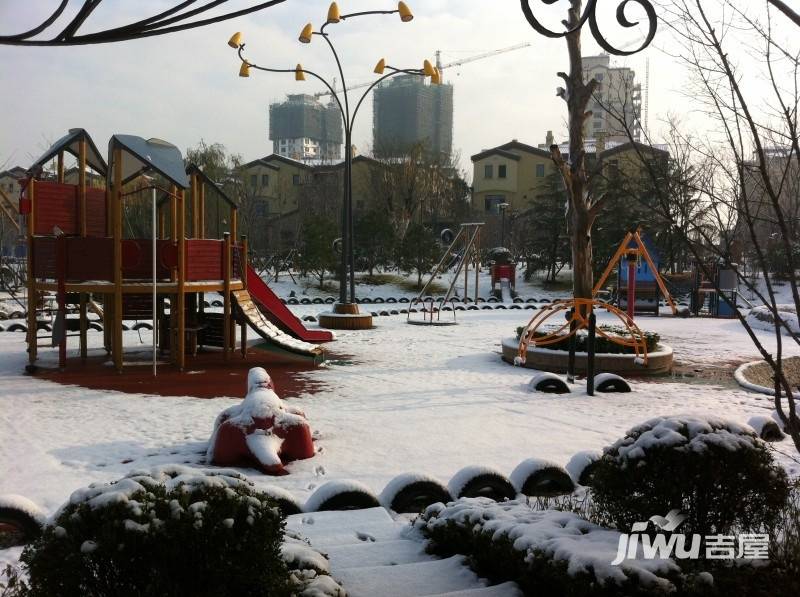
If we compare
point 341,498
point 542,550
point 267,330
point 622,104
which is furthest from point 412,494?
point 267,330

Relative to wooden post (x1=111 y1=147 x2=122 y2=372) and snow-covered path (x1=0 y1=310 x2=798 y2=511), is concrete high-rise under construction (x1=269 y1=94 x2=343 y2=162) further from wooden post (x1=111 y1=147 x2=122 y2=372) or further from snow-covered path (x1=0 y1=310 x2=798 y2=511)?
snow-covered path (x1=0 y1=310 x2=798 y2=511)

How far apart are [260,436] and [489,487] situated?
7.77ft

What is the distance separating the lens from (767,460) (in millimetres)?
3871

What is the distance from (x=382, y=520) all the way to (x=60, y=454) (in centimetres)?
388

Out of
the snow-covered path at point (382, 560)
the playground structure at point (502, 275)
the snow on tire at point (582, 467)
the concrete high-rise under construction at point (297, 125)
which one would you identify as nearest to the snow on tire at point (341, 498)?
the snow-covered path at point (382, 560)

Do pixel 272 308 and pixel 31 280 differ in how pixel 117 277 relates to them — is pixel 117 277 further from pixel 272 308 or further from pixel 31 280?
pixel 272 308

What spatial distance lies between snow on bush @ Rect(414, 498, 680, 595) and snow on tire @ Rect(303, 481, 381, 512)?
2.74 feet

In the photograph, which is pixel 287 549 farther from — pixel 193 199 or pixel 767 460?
pixel 193 199

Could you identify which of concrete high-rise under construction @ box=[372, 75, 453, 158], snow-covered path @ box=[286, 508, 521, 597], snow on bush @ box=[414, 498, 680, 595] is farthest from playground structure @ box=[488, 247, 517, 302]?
concrete high-rise under construction @ box=[372, 75, 453, 158]

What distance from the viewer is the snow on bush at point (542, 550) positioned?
3.03 m

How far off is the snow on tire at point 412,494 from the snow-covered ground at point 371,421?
30 cm

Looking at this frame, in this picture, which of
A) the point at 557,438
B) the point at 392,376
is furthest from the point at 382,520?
the point at 392,376

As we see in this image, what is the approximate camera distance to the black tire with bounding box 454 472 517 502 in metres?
5.73

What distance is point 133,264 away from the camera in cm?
1265
